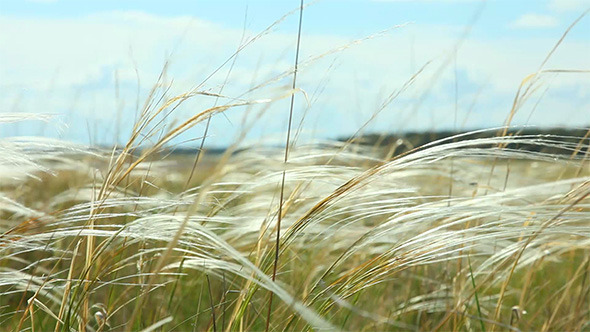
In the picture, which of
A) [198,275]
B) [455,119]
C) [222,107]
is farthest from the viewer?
[198,275]

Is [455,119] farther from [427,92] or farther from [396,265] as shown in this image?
[396,265]

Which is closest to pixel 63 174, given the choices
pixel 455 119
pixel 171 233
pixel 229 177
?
pixel 229 177

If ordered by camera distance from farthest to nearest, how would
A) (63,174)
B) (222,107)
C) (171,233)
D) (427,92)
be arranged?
1. (63,174)
2. (427,92)
3. (171,233)
4. (222,107)

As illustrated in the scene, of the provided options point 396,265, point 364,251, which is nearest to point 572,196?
point 396,265

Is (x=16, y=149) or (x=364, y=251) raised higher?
(x=16, y=149)

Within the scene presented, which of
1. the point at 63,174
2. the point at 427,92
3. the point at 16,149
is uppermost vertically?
the point at 427,92

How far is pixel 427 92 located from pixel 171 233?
97 centimetres

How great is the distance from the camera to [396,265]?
1087 mm

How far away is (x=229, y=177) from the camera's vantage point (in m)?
2.95

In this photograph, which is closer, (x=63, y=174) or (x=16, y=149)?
(x=16, y=149)

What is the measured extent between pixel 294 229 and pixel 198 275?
143cm

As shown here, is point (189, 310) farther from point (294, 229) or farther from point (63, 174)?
point (63, 174)

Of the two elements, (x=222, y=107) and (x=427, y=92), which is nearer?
(x=222, y=107)

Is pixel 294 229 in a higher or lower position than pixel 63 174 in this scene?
higher
